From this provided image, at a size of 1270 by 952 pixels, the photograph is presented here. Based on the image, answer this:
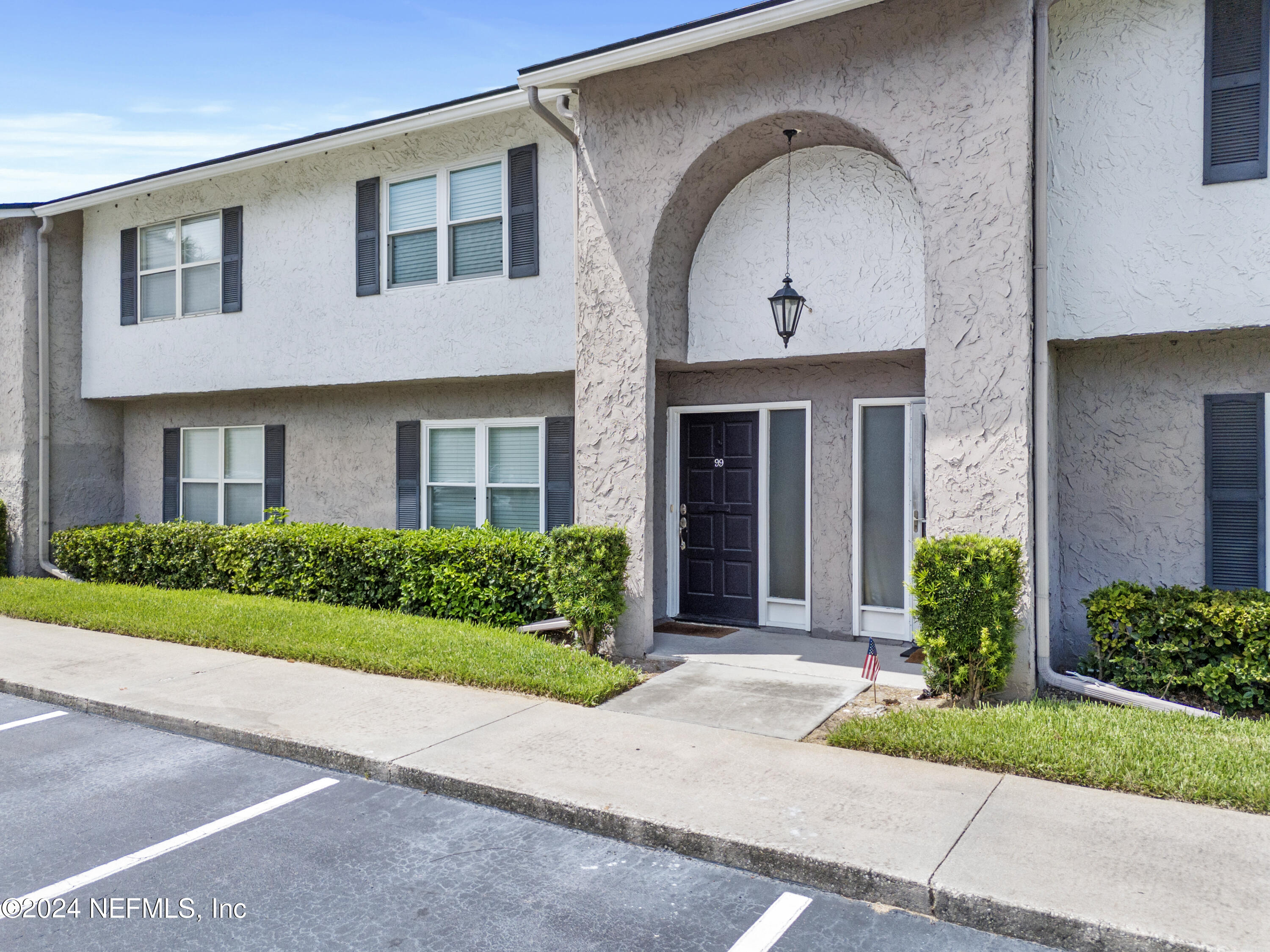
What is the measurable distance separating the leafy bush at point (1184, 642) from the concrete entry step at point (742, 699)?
1.81 m

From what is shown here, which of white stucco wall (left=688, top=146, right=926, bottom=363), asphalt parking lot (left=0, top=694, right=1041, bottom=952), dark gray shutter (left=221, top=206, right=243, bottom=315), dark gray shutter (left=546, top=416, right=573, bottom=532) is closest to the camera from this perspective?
asphalt parking lot (left=0, top=694, right=1041, bottom=952)

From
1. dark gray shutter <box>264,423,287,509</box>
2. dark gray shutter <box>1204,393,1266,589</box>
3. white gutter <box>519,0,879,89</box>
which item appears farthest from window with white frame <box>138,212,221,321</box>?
dark gray shutter <box>1204,393,1266,589</box>

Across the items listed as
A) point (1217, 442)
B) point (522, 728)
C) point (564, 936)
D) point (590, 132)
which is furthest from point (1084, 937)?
point (590, 132)

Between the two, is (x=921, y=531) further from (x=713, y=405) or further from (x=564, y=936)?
(x=564, y=936)

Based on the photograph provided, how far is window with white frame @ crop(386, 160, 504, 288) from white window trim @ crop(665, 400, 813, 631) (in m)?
2.69

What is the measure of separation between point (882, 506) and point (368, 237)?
6611 millimetres

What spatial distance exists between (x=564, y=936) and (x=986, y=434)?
4.66 m

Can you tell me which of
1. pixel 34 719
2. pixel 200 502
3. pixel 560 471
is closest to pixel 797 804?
pixel 34 719

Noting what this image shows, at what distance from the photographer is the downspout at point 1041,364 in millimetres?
6500

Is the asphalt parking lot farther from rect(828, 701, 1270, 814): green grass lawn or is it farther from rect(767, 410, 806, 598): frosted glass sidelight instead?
rect(767, 410, 806, 598): frosted glass sidelight

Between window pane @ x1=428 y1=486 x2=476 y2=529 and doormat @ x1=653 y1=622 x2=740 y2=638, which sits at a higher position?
window pane @ x1=428 y1=486 x2=476 y2=529

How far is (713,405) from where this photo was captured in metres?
9.19

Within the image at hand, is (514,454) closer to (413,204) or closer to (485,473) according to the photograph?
(485,473)

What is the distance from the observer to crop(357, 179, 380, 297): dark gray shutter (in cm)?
1048
